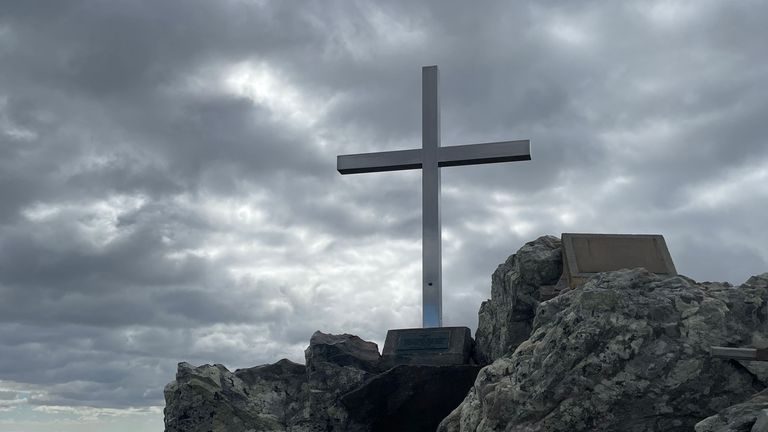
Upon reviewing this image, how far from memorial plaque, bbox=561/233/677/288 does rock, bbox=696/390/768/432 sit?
509 cm

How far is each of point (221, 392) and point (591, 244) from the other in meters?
5.88

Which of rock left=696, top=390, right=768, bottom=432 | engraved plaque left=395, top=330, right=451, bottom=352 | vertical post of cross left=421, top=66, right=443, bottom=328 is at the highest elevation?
vertical post of cross left=421, top=66, right=443, bottom=328

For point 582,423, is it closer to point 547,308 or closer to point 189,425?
point 547,308

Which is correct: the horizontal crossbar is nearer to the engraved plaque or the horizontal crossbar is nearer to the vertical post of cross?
the vertical post of cross

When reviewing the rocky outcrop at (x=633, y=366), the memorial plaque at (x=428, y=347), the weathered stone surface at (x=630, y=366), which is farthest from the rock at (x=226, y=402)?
the weathered stone surface at (x=630, y=366)

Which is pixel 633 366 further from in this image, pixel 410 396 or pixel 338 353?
pixel 338 353

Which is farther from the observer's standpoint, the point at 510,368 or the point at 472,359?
the point at 472,359

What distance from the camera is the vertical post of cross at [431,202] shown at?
46.9ft

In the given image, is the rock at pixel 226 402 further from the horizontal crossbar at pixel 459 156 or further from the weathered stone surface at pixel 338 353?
the horizontal crossbar at pixel 459 156

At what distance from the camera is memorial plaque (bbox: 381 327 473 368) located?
11.9m

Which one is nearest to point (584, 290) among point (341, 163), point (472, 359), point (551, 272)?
point (551, 272)

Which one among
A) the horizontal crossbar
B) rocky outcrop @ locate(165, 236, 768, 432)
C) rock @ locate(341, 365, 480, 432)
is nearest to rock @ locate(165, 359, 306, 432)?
rock @ locate(341, 365, 480, 432)

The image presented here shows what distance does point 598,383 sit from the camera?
21.6 feet

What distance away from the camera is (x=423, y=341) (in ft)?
40.8
